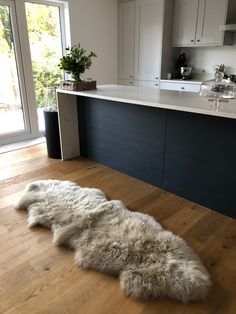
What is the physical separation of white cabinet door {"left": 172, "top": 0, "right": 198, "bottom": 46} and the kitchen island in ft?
6.65

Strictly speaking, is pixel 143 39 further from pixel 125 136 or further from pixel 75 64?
pixel 125 136

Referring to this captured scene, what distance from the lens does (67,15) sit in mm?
3984

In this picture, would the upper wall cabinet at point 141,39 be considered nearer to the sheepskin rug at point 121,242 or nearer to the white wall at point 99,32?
the white wall at point 99,32

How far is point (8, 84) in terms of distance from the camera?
3781mm

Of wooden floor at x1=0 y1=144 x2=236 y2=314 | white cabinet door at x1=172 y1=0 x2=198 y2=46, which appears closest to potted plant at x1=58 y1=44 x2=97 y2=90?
wooden floor at x1=0 y1=144 x2=236 y2=314

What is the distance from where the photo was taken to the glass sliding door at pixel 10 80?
349 cm

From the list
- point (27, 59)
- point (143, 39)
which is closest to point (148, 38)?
point (143, 39)

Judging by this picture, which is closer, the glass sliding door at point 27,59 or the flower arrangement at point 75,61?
the flower arrangement at point 75,61

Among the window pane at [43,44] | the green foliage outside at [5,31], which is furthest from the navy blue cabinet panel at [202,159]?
the green foliage outside at [5,31]

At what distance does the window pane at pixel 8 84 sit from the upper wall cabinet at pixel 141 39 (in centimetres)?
204

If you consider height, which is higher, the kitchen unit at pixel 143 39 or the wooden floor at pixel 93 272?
the kitchen unit at pixel 143 39

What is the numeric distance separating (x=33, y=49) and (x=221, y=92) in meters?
2.92

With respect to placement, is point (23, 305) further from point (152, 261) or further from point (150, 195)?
point (150, 195)

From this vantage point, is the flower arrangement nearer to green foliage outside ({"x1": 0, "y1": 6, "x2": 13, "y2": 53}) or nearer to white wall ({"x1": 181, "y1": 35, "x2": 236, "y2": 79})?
green foliage outside ({"x1": 0, "y1": 6, "x2": 13, "y2": 53})
